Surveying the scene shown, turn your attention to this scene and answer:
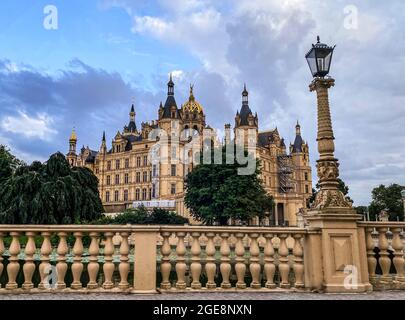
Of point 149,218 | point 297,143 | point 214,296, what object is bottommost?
point 214,296

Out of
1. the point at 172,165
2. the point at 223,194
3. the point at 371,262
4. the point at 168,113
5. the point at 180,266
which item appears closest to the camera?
the point at 180,266

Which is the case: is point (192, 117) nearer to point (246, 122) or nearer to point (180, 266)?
point (246, 122)

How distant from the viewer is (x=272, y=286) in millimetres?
5574

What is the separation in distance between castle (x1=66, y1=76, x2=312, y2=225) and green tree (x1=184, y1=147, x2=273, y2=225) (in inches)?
1137

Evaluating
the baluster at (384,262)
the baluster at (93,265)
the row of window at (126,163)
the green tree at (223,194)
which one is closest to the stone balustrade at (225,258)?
the baluster at (93,265)

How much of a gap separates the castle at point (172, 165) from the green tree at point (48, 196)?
42729 millimetres

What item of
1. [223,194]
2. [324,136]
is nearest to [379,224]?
[324,136]

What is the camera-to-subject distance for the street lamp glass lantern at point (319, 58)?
648cm

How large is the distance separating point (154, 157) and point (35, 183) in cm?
5193

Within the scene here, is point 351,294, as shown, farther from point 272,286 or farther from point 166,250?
point 166,250

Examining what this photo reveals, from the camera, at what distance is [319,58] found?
260 inches

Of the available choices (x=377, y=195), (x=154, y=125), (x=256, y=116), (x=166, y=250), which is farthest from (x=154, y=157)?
(x=166, y=250)

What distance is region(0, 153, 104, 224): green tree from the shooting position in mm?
23547

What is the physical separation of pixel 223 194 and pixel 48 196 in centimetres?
1829
